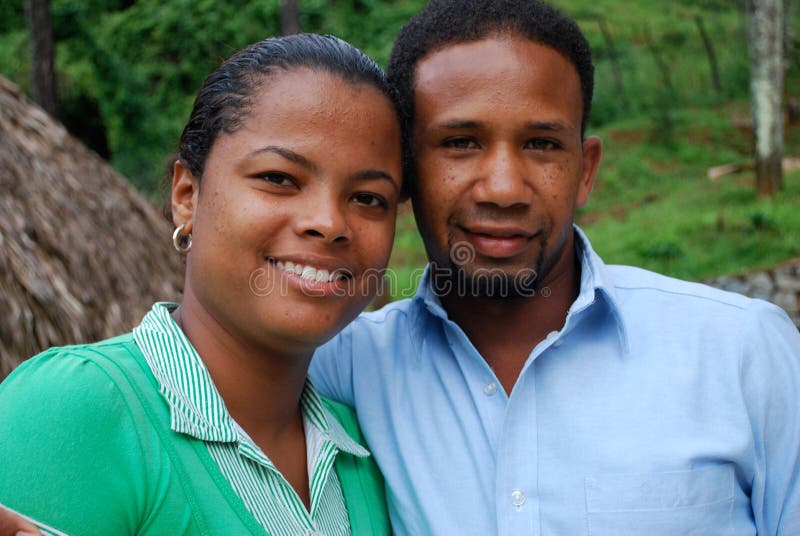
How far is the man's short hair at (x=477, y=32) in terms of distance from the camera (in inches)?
87.9

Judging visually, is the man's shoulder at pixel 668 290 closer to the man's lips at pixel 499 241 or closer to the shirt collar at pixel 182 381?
the man's lips at pixel 499 241

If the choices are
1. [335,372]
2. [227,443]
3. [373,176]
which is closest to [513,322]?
[335,372]

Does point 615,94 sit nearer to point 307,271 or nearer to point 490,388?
point 490,388

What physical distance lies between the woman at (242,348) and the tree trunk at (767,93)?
956cm

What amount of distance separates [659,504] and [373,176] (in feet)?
3.33

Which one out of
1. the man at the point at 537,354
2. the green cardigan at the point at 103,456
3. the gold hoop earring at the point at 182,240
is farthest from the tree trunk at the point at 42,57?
the green cardigan at the point at 103,456

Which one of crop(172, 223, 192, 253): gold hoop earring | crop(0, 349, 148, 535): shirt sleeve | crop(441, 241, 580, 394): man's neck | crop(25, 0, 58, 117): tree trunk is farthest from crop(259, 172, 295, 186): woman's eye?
crop(25, 0, 58, 117): tree trunk

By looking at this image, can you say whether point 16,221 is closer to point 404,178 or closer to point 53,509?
point 404,178

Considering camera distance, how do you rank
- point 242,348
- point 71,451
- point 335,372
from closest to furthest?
point 71,451 → point 242,348 → point 335,372

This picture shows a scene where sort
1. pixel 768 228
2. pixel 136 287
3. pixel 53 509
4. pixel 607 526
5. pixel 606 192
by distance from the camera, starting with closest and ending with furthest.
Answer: pixel 53 509, pixel 607 526, pixel 136 287, pixel 768 228, pixel 606 192

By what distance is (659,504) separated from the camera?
194 centimetres

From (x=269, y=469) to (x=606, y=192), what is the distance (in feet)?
39.3

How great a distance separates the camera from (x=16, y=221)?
3.96 metres

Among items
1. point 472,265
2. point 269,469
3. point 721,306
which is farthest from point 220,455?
point 721,306
